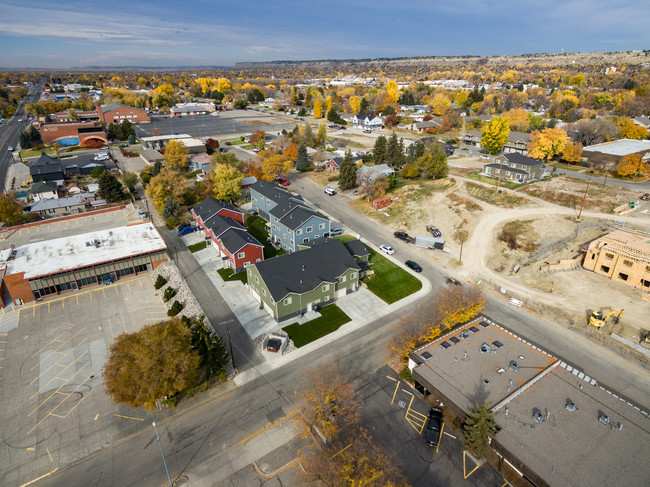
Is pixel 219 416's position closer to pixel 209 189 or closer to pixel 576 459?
pixel 576 459

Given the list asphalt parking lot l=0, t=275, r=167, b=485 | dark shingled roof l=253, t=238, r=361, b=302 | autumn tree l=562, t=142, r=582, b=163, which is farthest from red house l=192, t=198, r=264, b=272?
autumn tree l=562, t=142, r=582, b=163

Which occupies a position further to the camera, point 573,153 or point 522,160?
point 573,153

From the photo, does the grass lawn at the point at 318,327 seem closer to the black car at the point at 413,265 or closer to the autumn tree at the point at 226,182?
the black car at the point at 413,265

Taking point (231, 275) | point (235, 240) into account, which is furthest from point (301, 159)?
point (231, 275)

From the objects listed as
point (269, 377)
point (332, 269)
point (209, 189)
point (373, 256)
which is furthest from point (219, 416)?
point (209, 189)

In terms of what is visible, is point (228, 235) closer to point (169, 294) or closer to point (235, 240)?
point (235, 240)

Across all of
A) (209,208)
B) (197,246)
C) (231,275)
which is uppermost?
(209,208)

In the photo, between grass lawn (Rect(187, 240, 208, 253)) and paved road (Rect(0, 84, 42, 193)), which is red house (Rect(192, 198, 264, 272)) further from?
paved road (Rect(0, 84, 42, 193))
